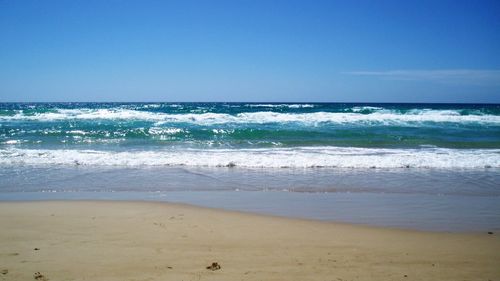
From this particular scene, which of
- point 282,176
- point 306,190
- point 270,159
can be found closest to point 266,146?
point 270,159

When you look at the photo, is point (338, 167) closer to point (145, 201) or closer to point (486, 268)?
point (145, 201)

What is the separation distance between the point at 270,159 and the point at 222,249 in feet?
23.7

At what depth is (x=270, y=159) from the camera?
1126 centimetres

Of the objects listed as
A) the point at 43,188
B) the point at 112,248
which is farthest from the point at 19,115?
the point at 112,248

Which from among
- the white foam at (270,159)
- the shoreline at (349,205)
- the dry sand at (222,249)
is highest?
the white foam at (270,159)

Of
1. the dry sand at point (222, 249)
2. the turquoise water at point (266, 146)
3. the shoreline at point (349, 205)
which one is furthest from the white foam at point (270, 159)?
the dry sand at point (222, 249)

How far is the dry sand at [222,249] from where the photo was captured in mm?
3498

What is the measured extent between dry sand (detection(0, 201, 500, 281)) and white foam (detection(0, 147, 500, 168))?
17.4ft

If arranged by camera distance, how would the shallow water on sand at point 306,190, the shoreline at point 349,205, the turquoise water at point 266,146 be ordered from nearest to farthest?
the shoreline at point 349,205 < the shallow water on sand at point 306,190 < the turquoise water at point 266,146

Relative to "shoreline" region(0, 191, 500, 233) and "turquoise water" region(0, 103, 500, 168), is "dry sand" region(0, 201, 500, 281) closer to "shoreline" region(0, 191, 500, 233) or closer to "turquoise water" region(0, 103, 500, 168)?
"shoreline" region(0, 191, 500, 233)

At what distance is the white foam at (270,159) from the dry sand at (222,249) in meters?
5.31

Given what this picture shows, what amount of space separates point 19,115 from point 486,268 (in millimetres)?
36805

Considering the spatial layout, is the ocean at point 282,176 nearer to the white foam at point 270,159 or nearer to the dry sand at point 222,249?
the white foam at point 270,159

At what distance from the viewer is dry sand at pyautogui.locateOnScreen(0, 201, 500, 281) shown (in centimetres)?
350
